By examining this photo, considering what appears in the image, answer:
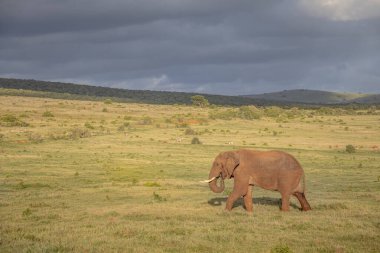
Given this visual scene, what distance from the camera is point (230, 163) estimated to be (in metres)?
20.7

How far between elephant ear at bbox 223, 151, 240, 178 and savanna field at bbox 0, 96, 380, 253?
1600 mm

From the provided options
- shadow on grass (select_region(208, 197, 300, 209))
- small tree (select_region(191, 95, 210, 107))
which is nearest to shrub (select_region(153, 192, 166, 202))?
shadow on grass (select_region(208, 197, 300, 209))

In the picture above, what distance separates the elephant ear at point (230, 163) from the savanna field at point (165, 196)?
1.60 metres

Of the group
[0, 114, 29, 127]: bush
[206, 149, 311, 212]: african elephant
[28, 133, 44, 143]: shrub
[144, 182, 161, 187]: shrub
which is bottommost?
[28, 133, 44, 143]: shrub

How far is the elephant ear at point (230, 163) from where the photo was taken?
20641 millimetres

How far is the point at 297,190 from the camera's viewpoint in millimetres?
21047

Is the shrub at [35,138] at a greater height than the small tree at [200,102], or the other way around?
the small tree at [200,102]

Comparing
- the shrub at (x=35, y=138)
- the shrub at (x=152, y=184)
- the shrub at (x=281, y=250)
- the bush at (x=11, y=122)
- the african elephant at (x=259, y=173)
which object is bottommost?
the shrub at (x=35, y=138)

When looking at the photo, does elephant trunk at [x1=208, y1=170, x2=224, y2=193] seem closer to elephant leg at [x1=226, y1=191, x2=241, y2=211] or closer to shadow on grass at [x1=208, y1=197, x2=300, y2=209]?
elephant leg at [x1=226, y1=191, x2=241, y2=211]

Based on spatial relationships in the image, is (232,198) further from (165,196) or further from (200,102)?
(200,102)

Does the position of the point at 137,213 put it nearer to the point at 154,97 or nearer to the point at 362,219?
the point at 362,219

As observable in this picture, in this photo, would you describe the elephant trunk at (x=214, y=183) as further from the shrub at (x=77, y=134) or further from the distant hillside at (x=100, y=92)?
the distant hillside at (x=100, y=92)

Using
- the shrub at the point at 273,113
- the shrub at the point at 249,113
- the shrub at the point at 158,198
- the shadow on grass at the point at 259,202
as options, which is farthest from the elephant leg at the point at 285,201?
the shrub at the point at 273,113

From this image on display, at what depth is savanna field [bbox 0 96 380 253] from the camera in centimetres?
1589
